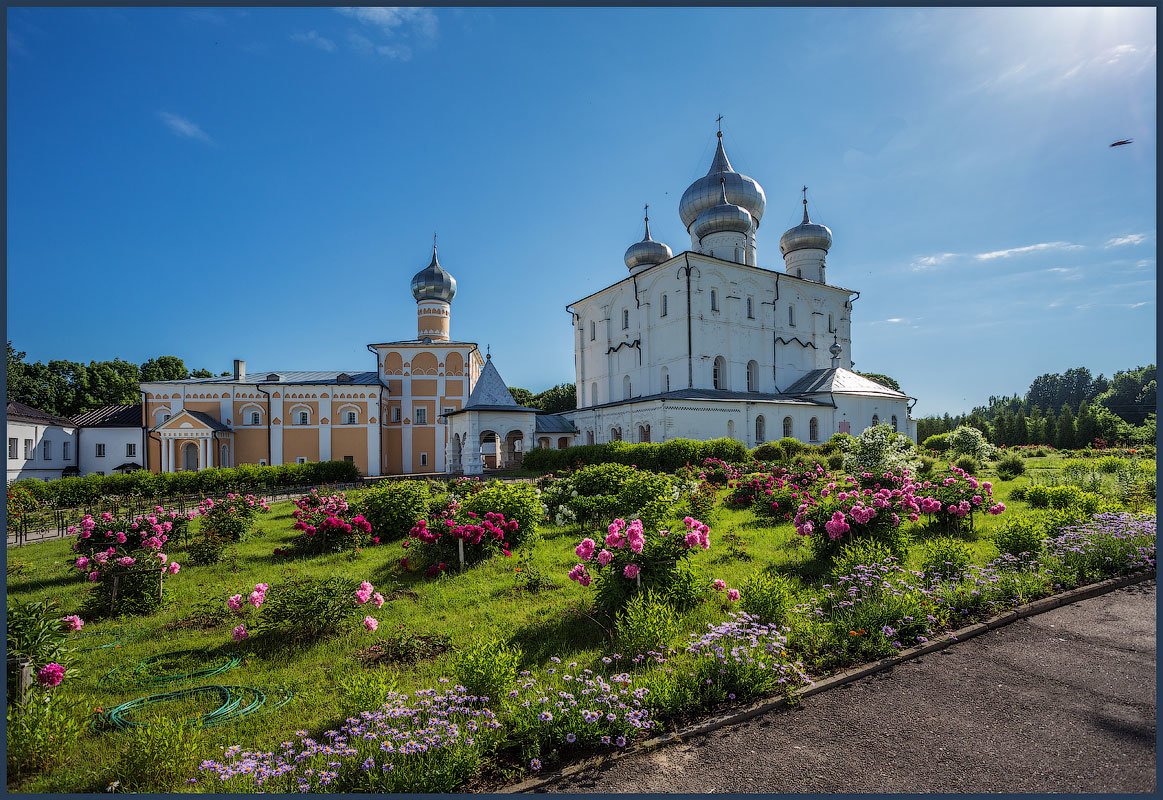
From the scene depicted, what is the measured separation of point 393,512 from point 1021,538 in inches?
332

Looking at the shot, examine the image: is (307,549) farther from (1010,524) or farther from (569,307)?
(569,307)

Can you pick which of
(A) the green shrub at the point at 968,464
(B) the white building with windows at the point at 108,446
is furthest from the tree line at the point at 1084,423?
(B) the white building with windows at the point at 108,446

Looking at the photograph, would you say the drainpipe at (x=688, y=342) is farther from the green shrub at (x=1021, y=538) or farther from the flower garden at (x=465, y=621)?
the green shrub at (x=1021, y=538)

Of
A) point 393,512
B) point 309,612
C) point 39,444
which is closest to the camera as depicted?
point 309,612

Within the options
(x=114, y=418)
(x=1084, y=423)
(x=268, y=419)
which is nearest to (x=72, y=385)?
(x=114, y=418)

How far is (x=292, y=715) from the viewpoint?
366cm

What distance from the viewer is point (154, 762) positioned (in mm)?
2918

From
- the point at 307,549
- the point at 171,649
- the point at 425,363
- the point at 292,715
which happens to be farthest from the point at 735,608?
the point at 425,363

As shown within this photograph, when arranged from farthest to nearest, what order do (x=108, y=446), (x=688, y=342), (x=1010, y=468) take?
(x=108, y=446) → (x=688, y=342) → (x=1010, y=468)

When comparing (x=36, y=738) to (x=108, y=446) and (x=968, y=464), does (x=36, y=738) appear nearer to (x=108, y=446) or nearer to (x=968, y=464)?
(x=968, y=464)

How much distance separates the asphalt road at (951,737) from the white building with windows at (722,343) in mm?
20117

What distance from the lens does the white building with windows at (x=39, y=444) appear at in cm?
2606

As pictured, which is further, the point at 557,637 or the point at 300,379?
the point at 300,379

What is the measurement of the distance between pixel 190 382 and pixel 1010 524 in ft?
108
